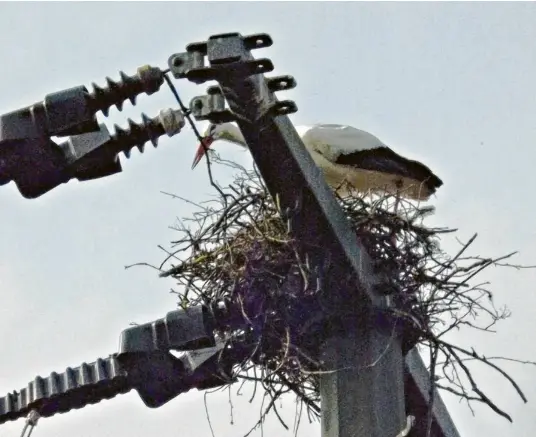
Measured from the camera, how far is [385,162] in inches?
237

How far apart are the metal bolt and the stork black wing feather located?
2.46 meters

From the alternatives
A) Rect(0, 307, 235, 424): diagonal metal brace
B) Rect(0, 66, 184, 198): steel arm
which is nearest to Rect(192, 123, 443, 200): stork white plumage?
Rect(0, 307, 235, 424): diagonal metal brace

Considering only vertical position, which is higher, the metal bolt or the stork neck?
the stork neck

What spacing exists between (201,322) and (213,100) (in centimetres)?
85

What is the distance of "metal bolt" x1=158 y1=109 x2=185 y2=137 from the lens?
11.7ft

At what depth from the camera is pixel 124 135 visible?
11.8ft

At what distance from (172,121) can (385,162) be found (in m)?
2.58

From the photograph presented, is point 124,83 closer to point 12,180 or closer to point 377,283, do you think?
point 12,180

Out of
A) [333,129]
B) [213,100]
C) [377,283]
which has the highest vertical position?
[333,129]

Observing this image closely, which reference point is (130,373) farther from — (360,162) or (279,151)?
(360,162)

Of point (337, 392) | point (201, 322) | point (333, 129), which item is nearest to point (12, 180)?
point (201, 322)

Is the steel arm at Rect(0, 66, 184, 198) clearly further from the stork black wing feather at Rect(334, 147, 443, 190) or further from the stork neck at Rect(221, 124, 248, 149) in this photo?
the stork neck at Rect(221, 124, 248, 149)

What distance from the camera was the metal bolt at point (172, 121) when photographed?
3555mm

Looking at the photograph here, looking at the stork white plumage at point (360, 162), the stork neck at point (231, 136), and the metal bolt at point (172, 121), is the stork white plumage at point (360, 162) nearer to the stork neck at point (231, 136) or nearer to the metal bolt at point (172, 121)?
the stork neck at point (231, 136)
